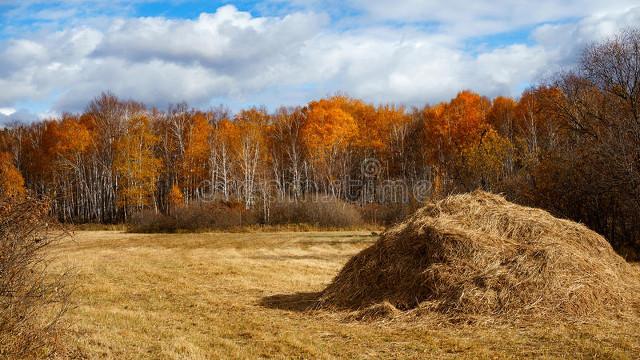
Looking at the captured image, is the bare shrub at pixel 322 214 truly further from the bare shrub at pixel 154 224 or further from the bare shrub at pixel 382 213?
the bare shrub at pixel 154 224

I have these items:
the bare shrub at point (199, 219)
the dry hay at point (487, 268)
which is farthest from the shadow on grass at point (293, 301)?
the bare shrub at point (199, 219)

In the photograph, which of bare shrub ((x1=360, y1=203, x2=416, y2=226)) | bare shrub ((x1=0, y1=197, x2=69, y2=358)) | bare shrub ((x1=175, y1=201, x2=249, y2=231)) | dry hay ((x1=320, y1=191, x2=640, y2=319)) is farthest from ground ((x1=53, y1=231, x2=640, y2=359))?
bare shrub ((x1=175, y1=201, x2=249, y2=231))

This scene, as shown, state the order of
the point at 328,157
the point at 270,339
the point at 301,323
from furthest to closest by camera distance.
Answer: the point at 328,157 → the point at 301,323 → the point at 270,339

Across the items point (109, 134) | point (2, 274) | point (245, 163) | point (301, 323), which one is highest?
point (109, 134)

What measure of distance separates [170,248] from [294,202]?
14148 millimetres

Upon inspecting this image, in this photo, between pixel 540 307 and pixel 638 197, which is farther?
pixel 638 197

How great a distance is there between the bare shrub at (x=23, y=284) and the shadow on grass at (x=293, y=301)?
16.2ft

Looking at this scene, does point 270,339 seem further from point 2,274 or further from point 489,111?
point 489,111

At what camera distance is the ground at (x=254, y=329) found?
7438 mm

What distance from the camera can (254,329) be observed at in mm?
8953

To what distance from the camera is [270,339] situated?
8.26 m

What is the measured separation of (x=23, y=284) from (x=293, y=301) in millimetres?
6035

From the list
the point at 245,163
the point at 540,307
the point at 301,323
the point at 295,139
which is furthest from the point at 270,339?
the point at 295,139

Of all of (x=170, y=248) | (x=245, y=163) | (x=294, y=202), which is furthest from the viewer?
(x=245, y=163)
